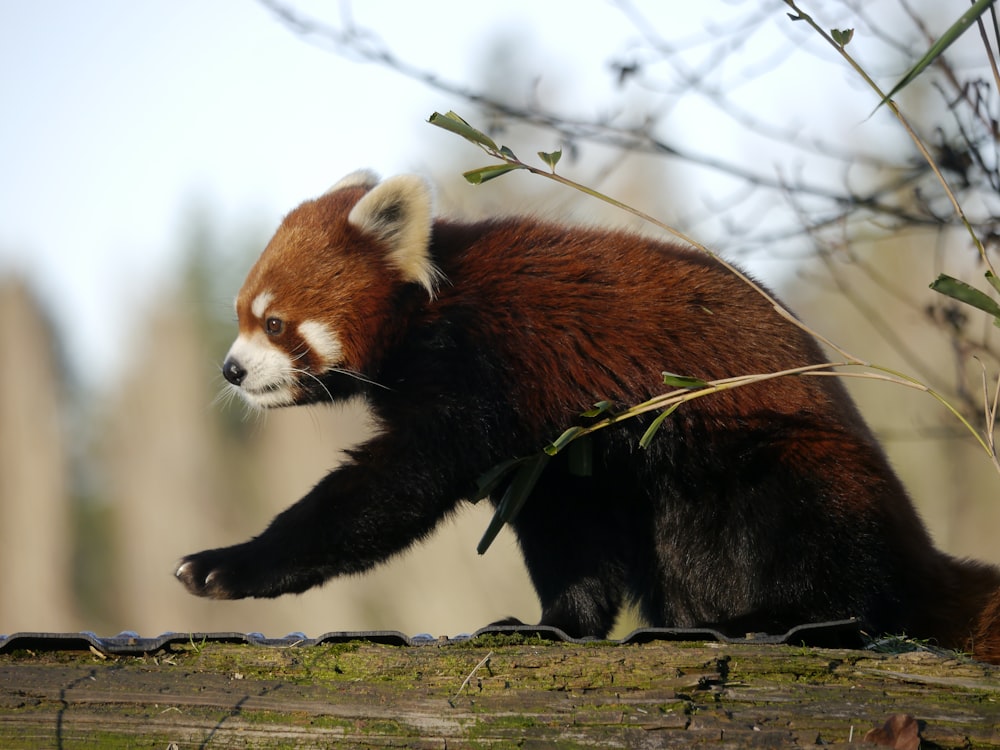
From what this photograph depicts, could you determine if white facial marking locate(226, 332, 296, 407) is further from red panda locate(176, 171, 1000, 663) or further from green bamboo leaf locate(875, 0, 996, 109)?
green bamboo leaf locate(875, 0, 996, 109)

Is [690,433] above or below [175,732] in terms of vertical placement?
above

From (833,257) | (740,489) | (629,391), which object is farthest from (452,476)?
(833,257)

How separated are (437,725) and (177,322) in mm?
28430

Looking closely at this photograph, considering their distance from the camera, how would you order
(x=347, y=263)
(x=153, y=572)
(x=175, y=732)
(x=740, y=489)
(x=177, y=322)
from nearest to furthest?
(x=175, y=732)
(x=740, y=489)
(x=347, y=263)
(x=153, y=572)
(x=177, y=322)

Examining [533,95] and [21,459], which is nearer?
[533,95]

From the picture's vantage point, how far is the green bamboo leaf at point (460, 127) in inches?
112

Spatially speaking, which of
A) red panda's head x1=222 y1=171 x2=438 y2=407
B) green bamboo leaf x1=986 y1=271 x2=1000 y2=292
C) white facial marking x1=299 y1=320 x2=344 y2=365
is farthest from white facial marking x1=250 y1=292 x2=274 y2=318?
green bamboo leaf x1=986 y1=271 x2=1000 y2=292

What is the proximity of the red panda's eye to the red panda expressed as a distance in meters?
0.02

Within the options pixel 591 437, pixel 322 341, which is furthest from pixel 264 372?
pixel 591 437

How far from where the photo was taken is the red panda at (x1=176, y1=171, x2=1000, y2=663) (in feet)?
10.4

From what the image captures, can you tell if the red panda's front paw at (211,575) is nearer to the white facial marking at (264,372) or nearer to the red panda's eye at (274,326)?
the white facial marking at (264,372)

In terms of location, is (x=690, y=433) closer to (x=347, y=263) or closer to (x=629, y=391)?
(x=629, y=391)

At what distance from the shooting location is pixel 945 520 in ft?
45.3

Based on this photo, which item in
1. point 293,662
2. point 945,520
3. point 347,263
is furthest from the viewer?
point 945,520
